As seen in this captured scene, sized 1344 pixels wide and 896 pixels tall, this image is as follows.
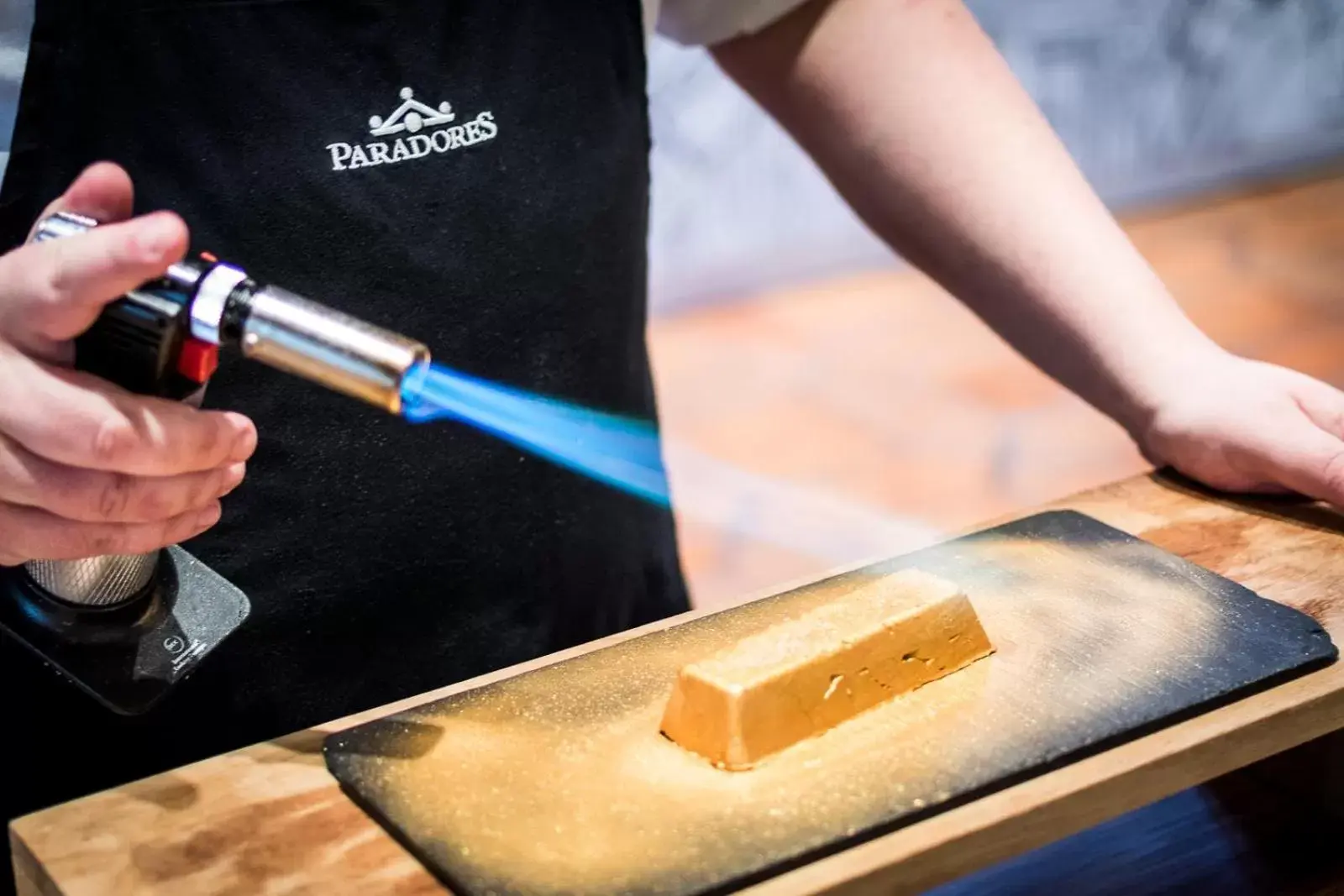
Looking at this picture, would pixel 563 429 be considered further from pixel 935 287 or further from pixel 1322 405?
pixel 935 287

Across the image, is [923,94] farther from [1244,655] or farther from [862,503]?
[862,503]

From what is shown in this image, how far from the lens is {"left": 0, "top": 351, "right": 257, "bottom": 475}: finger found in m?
0.58

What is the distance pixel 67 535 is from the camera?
0.62m

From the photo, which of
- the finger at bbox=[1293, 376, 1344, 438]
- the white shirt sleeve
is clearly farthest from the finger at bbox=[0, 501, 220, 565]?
the finger at bbox=[1293, 376, 1344, 438]

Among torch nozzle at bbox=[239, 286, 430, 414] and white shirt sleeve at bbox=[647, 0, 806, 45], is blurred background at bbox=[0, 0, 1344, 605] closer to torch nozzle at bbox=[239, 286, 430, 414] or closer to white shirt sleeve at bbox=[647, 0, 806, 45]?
white shirt sleeve at bbox=[647, 0, 806, 45]

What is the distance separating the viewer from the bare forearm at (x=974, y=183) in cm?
103

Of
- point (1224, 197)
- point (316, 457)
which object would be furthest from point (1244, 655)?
point (1224, 197)

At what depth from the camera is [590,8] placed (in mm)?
955

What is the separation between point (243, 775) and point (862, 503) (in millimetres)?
1680

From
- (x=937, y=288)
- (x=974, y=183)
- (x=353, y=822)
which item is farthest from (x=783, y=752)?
(x=937, y=288)

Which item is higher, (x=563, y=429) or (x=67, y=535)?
(x=67, y=535)

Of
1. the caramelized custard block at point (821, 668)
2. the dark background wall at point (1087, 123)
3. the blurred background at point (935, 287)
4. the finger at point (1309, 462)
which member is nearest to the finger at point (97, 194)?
the caramelized custard block at point (821, 668)

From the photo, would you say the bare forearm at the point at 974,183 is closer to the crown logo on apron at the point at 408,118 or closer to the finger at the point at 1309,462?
the finger at the point at 1309,462

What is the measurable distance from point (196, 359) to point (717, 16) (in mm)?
622
